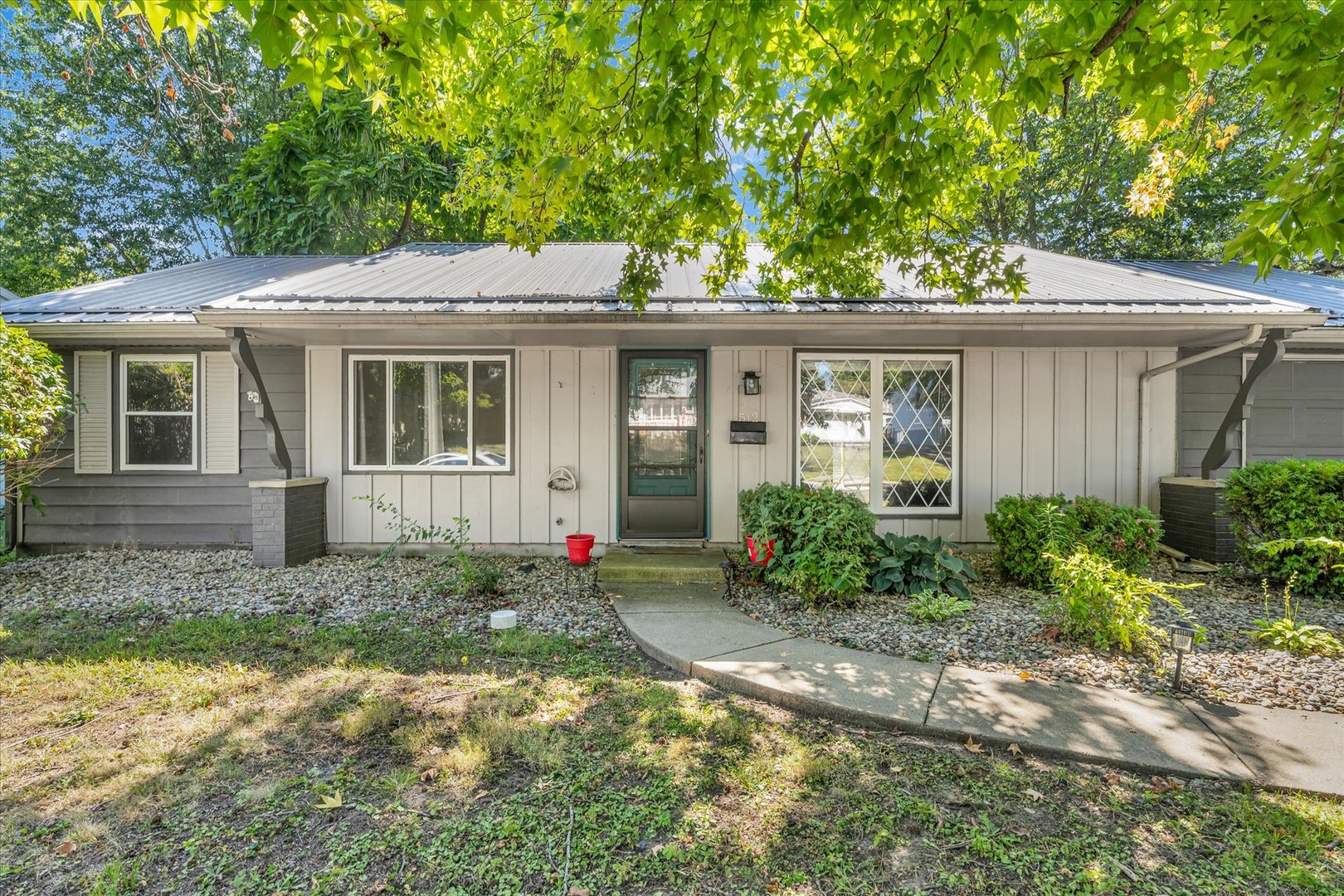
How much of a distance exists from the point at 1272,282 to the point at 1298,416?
108 inches

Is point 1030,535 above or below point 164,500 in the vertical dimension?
below

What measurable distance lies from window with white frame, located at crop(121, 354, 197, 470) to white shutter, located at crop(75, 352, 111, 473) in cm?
16

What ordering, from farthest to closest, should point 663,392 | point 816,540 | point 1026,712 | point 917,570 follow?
point 663,392 → point 917,570 → point 816,540 → point 1026,712

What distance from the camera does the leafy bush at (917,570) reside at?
181 inches

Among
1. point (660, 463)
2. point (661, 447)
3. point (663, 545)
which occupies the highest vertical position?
point (661, 447)

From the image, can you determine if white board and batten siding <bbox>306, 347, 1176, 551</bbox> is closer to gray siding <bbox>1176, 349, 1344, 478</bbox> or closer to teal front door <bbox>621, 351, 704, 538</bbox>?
teal front door <bbox>621, 351, 704, 538</bbox>

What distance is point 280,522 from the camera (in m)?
5.45

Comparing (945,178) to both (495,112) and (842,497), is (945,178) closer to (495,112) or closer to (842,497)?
(842,497)

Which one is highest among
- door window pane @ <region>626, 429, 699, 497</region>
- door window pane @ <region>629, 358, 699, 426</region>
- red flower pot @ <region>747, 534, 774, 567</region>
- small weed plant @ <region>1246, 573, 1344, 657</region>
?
door window pane @ <region>629, 358, 699, 426</region>

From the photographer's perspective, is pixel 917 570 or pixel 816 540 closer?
pixel 816 540

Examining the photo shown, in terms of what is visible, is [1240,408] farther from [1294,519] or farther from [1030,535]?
[1030,535]

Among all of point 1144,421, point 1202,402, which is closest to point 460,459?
point 1144,421

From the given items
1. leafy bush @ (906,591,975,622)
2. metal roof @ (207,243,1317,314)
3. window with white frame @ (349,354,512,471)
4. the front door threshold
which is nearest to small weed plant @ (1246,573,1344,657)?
leafy bush @ (906,591,975,622)

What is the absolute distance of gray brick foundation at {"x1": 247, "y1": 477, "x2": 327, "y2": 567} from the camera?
17.8ft
